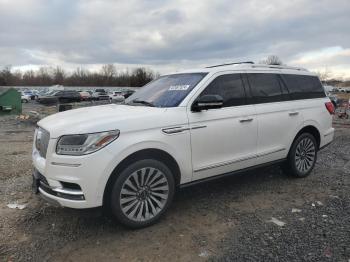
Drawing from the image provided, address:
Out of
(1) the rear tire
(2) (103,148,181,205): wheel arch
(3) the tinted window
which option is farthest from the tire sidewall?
(2) (103,148,181,205): wheel arch

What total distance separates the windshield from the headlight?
1.11m

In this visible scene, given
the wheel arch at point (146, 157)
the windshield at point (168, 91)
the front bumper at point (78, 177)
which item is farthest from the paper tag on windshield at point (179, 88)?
the front bumper at point (78, 177)

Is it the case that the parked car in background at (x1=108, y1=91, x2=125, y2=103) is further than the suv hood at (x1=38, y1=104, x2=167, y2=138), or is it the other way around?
the parked car in background at (x1=108, y1=91, x2=125, y2=103)

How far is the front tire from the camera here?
3818 millimetres

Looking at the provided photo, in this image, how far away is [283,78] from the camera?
578 centimetres

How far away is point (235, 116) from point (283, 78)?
1.52m

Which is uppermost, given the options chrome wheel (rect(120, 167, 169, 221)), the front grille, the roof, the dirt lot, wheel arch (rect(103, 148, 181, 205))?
the roof

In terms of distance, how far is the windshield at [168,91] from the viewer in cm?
457

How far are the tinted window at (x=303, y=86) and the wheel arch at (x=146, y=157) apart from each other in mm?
2652

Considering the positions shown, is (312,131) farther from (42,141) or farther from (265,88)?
(42,141)

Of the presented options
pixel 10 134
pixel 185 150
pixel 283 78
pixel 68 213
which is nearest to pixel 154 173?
pixel 185 150

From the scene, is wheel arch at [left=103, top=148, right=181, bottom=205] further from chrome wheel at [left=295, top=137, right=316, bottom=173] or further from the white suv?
chrome wheel at [left=295, top=137, right=316, bottom=173]

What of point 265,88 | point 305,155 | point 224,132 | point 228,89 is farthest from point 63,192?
point 305,155

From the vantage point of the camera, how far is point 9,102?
21906 millimetres
